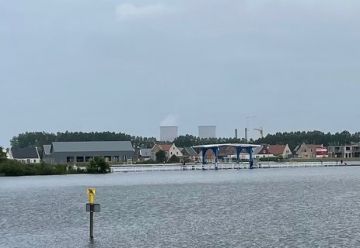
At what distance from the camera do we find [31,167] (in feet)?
494

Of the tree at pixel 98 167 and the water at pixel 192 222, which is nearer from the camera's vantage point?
the water at pixel 192 222

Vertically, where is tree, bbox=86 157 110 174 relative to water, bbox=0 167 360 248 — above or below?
above

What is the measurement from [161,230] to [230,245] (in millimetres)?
7308

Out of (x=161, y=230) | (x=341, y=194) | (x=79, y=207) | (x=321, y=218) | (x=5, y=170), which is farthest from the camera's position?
(x=5, y=170)

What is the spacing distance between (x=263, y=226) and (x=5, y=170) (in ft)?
359

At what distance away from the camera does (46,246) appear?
3362cm

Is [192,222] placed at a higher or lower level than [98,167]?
lower

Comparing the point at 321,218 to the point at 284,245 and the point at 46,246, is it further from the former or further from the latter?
the point at 46,246

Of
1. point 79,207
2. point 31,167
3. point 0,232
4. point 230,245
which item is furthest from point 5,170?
point 230,245

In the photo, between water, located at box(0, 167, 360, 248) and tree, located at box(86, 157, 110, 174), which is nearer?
water, located at box(0, 167, 360, 248)

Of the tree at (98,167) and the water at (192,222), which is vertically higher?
the tree at (98,167)

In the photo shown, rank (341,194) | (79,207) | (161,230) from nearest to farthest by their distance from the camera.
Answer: (161,230) < (79,207) < (341,194)

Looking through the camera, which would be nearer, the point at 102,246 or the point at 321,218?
the point at 102,246

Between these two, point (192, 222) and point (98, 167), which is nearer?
point (192, 222)
